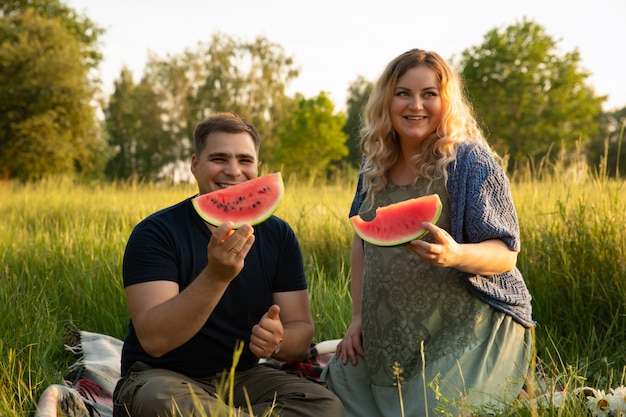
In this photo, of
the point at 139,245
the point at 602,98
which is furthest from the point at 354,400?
the point at 602,98

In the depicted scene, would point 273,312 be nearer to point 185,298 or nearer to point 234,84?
point 185,298

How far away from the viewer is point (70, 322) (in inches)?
171

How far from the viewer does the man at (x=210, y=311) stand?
2518 mm

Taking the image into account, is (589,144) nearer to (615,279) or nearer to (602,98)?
(602,98)

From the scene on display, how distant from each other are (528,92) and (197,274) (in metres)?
31.9

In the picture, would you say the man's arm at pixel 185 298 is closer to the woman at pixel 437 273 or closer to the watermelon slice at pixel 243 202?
the watermelon slice at pixel 243 202

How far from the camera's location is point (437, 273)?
2936 mm

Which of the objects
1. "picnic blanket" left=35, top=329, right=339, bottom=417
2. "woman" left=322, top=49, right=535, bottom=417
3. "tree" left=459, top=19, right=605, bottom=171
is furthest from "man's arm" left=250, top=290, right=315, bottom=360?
"tree" left=459, top=19, right=605, bottom=171

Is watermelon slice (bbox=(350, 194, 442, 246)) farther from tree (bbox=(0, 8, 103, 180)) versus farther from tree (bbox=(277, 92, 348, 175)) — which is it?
tree (bbox=(277, 92, 348, 175))

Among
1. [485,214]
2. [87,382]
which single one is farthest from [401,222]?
[87,382]

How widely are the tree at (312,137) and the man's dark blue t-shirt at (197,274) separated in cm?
3050

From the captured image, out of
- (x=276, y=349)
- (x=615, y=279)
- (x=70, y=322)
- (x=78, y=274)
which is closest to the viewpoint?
(x=276, y=349)

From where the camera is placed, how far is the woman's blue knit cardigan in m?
2.77

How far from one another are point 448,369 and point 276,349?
0.81 meters
